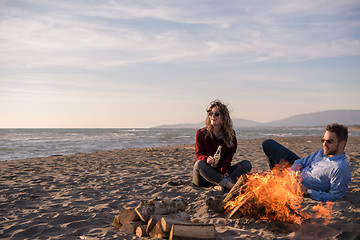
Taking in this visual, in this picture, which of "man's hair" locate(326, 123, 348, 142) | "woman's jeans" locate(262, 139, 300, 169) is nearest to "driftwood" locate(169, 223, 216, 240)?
"man's hair" locate(326, 123, 348, 142)

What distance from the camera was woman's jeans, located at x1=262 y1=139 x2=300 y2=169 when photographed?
18.3 ft

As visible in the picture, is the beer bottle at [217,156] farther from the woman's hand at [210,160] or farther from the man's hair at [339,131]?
the man's hair at [339,131]

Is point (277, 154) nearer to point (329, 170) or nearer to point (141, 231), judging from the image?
Answer: point (329, 170)

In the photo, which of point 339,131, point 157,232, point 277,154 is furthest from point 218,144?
point 157,232

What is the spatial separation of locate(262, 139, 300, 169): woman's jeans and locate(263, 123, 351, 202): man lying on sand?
65 cm

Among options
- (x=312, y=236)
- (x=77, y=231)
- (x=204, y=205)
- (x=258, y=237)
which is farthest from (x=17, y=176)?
(x=312, y=236)

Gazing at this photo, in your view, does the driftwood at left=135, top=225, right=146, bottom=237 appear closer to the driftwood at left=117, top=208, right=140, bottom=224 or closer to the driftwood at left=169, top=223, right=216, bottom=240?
the driftwood at left=117, top=208, right=140, bottom=224

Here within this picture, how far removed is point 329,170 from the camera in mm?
4453

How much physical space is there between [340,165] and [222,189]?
222cm

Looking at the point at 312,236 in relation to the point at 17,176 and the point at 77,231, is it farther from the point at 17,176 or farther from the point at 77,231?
the point at 17,176

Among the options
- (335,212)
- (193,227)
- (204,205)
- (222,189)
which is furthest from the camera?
(222,189)

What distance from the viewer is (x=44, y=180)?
24.4 ft

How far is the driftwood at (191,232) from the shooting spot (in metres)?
3.30

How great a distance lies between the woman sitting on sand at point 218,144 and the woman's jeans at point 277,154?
1.73 ft
